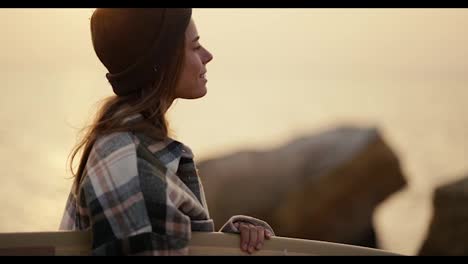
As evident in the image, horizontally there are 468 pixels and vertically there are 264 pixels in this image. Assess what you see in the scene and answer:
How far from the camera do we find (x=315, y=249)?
111 inches

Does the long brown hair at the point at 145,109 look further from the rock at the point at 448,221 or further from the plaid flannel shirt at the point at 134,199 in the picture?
the rock at the point at 448,221

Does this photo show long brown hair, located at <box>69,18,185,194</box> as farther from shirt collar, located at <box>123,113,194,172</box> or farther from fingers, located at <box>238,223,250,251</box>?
fingers, located at <box>238,223,250,251</box>

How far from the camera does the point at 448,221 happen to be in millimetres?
6863

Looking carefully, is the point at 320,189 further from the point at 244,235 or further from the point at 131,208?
the point at 131,208

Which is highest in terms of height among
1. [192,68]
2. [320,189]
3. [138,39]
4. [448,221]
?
[138,39]

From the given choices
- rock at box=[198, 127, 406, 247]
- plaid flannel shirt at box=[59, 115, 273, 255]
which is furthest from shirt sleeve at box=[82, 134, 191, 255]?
rock at box=[198, 127, 406, 247]

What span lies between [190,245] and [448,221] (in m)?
4.57

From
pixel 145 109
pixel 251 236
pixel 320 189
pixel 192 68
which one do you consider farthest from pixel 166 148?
pixel 320 189

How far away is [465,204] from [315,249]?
170 inches

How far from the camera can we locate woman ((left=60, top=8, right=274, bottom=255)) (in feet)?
8.07

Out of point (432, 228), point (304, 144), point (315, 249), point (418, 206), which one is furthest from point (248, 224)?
point (418, 206)

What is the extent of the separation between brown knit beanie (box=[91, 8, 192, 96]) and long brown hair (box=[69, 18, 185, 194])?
3 cm

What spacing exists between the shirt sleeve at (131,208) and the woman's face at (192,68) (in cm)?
33

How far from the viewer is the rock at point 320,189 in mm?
9352
